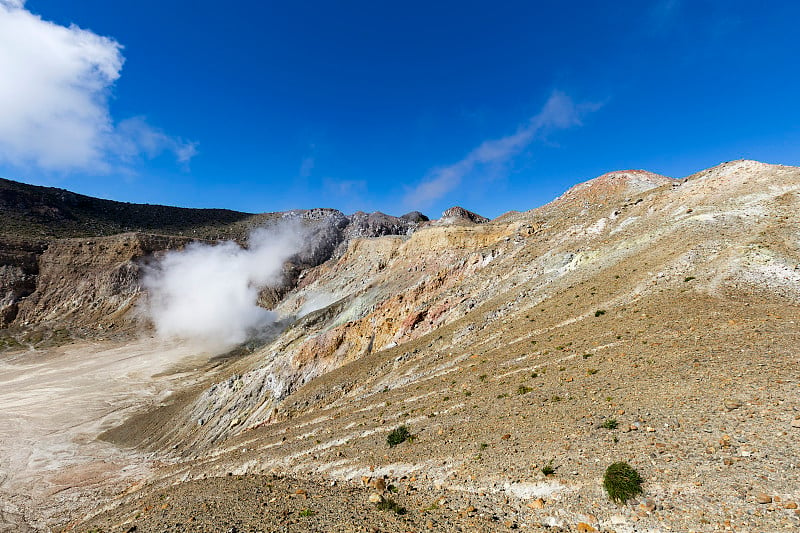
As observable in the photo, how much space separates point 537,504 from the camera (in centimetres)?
961

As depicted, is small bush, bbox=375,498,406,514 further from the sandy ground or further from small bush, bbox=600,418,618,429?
the sandy ground

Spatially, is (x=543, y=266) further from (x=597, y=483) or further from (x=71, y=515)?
(x=71, y=515)

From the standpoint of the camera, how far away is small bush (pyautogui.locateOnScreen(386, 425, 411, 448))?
16617mm

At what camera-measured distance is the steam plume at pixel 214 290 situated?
9450 cm

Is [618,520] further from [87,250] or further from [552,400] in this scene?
[87,250]

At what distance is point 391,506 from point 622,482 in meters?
6.57

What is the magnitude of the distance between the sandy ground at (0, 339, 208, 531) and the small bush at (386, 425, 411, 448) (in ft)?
94.6

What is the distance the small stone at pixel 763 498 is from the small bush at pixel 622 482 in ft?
6.95

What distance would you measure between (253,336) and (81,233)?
3777 inches

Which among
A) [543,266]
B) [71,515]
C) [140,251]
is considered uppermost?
[140,251]

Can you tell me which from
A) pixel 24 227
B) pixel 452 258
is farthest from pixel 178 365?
pixel 24 227

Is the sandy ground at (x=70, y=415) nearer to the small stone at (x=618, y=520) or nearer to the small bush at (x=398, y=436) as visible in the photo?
the small bush at (x=398, y=436)

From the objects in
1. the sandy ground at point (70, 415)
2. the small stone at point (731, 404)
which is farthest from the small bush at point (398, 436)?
the sandy ground at point (70, 415)

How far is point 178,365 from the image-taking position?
77188mm
